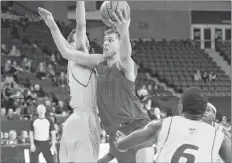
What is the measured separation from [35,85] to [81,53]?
488 inches

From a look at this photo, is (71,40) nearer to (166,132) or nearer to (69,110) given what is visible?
(166,132)

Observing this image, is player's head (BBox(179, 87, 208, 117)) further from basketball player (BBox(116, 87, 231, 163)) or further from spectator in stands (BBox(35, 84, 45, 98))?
spectator in stands (BBox(35, 84, 45, 98))

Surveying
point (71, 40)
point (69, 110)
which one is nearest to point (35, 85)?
point (69, 110)

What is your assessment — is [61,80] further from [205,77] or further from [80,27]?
[80,27]

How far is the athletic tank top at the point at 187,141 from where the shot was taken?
3508 mm

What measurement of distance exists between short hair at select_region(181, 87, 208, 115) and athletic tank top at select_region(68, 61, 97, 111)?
2.06 meters

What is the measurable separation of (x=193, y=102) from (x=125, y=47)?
126 cm

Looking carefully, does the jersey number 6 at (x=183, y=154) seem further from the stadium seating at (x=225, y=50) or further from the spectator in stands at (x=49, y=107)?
the stadium seating at (x=225, y=50)

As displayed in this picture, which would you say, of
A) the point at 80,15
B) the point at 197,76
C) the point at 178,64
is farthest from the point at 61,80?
the point at 80,15

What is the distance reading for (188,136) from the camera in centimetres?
356

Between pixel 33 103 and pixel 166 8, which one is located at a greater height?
pixel 166 8

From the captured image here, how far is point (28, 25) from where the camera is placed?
2316cm

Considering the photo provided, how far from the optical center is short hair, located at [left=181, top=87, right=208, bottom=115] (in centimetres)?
359

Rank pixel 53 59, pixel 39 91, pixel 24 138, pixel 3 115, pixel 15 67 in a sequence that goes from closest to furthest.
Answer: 1. pixel 24 138
2. pixel 3 115
3. pixel 39 91
4. pixel 15 67
5. pixel 53 59
